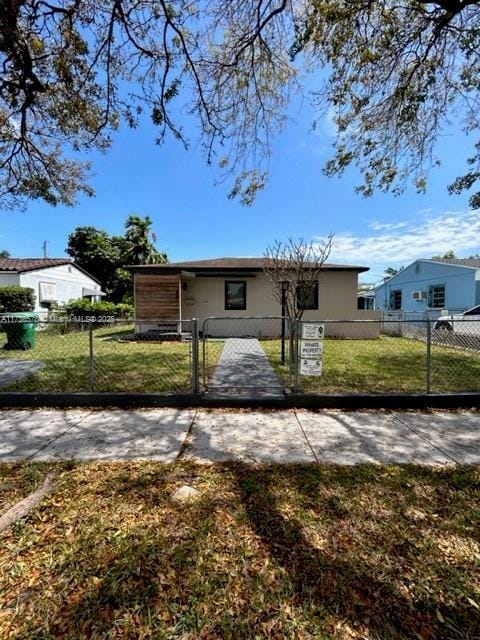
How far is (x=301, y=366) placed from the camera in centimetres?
530

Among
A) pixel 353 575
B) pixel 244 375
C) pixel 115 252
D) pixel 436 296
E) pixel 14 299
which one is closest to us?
pixel 353 575

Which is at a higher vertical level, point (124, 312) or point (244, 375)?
point (124, 312)

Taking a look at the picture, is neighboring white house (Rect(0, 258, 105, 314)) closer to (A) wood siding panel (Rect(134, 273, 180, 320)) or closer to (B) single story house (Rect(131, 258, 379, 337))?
(A) wood siding panel (Rect(134, 273, 180, 320))

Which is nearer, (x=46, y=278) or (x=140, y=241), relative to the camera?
(x=46, y=278)

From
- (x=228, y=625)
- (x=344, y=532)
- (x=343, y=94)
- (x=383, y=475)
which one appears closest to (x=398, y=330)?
(x=343, y=94)

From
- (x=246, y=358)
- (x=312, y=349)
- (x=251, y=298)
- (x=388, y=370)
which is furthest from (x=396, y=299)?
(x=312, y=349)

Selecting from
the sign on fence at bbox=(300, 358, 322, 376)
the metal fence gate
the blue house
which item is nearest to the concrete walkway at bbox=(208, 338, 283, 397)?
the metal fence gate

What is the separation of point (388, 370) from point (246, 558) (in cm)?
640

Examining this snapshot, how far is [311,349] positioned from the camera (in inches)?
208

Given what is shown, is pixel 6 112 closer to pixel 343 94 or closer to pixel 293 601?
pixel 343 94

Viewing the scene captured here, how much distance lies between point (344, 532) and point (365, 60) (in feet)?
24.8

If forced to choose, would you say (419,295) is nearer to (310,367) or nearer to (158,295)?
(158,295)

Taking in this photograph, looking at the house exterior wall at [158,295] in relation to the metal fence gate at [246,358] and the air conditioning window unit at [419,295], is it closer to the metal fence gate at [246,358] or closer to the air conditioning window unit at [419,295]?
the metal fence gate at [246,358]

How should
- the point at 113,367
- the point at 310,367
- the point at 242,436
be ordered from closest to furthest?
the point at 242,436, the point at 310,367, the point at 113,367
